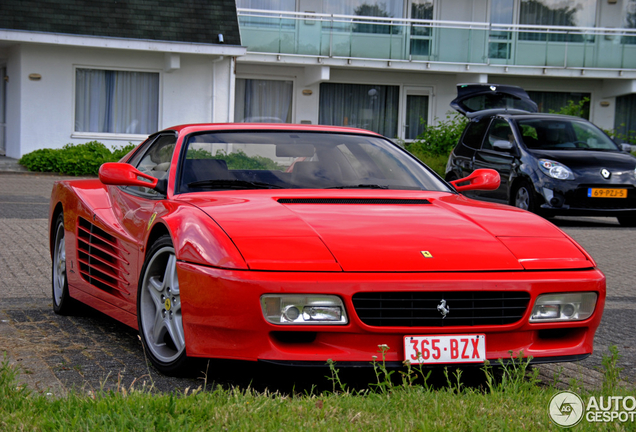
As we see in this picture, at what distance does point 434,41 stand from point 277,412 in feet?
81.7

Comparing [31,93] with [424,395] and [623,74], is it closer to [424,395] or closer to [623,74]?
[623,74]

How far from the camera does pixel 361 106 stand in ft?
93.3

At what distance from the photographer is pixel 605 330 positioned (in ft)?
18.6

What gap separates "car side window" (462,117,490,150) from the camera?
1482cm

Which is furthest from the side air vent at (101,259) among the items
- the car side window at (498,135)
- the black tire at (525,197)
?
the car side window at (498,135)

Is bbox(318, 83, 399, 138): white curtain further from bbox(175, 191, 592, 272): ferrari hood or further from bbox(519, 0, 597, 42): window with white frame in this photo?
bbox(175, 191, 592, 272): ferrari hood

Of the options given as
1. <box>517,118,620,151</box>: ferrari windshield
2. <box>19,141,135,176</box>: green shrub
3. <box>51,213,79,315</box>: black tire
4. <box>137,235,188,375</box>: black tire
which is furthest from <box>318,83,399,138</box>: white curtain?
<box>137,235,188,375</box>: black tire

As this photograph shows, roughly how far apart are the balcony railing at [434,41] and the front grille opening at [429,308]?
73.3 ft

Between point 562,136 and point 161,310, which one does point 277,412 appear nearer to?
point 161,310

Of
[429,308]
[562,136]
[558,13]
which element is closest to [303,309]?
[429,308]

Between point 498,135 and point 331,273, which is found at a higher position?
Answer: point 498,135

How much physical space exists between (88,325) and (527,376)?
108 inches

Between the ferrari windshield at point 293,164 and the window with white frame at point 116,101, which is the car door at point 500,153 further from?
the window with white frame at point 116,101

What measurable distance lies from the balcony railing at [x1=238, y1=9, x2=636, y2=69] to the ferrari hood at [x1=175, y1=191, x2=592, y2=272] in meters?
21.5
